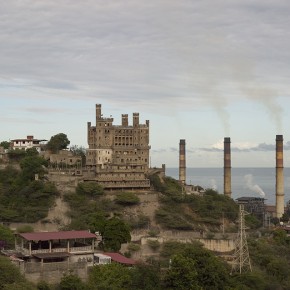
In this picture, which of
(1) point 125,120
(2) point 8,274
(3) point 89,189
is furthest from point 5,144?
(2) point 8,274

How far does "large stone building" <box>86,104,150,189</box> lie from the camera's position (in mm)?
67875

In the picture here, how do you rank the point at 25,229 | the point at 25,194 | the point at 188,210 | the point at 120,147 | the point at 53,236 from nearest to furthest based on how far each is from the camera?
the point at 53,236 → the point at 25,229 → the point at 25,194 → the point at 188,210 → the point at 120,147

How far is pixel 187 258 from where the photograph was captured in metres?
38.6

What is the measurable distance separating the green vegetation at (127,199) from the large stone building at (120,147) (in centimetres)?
410

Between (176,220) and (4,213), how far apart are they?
16686 mm

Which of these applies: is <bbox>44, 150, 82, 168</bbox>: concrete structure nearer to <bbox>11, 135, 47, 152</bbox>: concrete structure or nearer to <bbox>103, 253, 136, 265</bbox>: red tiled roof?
<bbox>11, 135, 47, 152</bbox>: concrete structure

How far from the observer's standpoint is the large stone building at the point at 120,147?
67875 mm

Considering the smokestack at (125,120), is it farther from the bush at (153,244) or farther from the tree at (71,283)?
the tree at (71,283)

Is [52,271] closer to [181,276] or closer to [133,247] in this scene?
[181,276]

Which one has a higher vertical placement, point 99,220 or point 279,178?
point 279,178

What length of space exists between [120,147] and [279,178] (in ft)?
71.9

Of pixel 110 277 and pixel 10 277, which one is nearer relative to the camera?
pixel 10 277

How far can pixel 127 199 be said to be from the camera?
6228 cm

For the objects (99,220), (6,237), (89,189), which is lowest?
(6,237)
